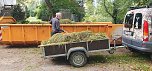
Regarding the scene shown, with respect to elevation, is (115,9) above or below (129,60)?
above

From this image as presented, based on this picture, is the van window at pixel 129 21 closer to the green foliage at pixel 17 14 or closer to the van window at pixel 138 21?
the van window at pixel 138 21

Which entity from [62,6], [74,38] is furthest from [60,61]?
[62,6]

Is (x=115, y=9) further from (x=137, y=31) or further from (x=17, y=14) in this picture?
(x=137, y=31)

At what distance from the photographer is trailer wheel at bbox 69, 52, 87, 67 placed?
9945mm

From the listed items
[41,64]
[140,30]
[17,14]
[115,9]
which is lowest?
[41,64]

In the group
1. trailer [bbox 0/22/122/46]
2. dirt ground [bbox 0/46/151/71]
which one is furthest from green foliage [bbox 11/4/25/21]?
dirt ground [bbox 0/46/151/71]

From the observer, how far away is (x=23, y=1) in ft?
159

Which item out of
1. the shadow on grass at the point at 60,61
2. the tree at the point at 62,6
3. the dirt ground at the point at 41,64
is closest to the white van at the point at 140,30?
the dirt ground at the point at 41,64

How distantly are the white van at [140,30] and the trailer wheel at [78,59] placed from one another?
6.19 ft

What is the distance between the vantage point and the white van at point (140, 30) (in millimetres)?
9703

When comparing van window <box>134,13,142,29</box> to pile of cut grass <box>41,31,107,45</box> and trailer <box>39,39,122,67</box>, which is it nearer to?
pile of cut grass <box>41,31,107,45</box>

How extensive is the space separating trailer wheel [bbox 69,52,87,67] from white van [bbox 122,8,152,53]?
6.19ft

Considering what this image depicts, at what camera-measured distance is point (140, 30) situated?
32.6 ft

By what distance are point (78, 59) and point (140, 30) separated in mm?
2291
